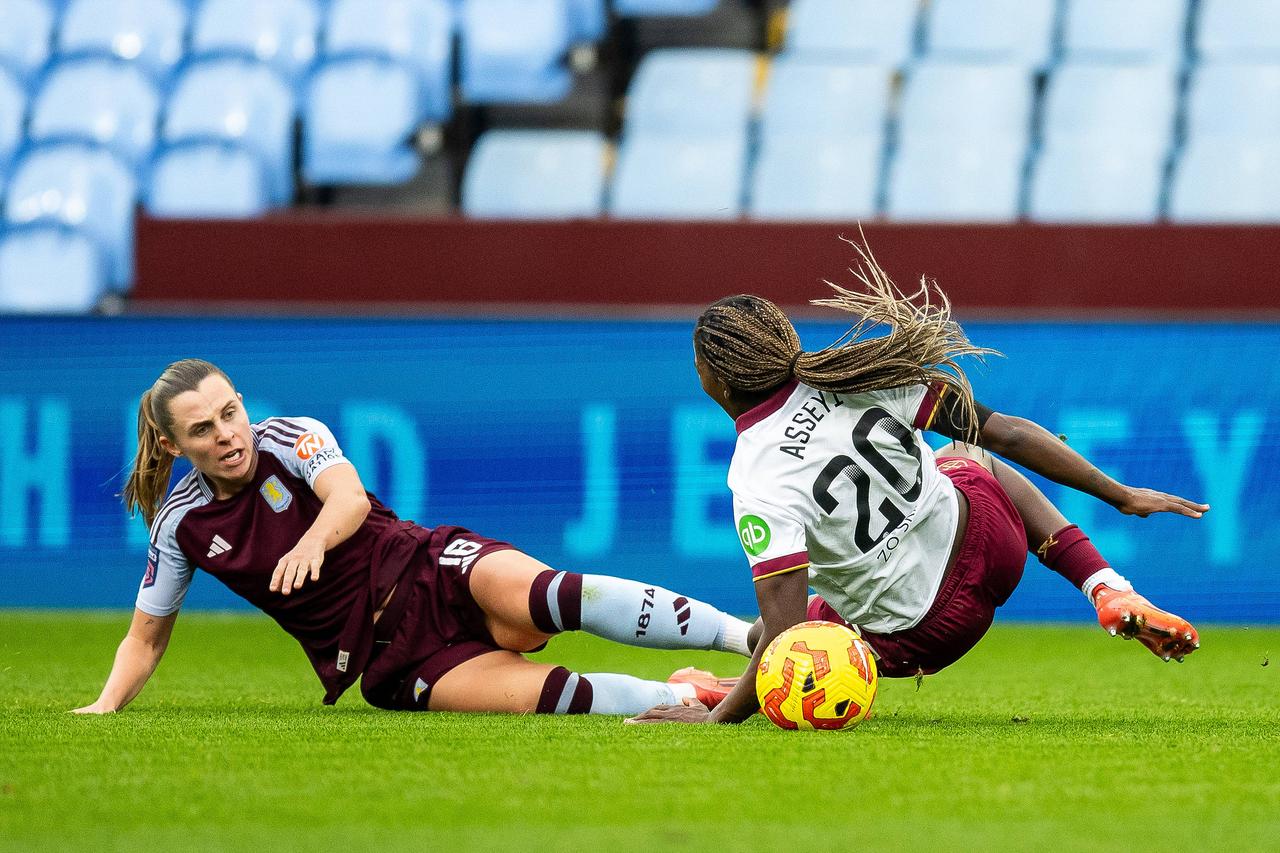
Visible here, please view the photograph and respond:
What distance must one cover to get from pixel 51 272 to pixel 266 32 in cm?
269

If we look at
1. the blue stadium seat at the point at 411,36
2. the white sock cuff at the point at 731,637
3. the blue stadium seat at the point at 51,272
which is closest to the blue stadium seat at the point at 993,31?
the blue stadium seat at the point at 411,36

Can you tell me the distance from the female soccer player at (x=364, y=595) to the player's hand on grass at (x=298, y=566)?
0.58 feet

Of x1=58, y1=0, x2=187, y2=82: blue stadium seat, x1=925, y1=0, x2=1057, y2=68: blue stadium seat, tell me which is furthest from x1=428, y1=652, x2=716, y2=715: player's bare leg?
x1=58, y1=0, x2=187, y2=82: blue stadium seat

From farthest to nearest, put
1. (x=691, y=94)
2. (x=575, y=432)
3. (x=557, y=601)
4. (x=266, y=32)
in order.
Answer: (x=266, y=32) < (x=691, y=94) < (x=575, y=432) < (x=557, y=601)

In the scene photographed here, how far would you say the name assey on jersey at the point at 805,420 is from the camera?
4.05m

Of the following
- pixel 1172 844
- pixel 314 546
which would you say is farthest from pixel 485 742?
pixel 1172 844

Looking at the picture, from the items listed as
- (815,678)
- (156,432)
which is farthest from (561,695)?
(156,432)

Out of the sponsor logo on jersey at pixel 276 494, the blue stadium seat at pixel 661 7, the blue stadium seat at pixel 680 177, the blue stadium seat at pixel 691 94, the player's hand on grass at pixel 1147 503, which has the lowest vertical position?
the sponsor logo on jersey at pixel 276 494

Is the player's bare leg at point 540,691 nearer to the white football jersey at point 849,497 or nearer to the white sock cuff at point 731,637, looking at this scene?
the white sock cuff at point 731,637

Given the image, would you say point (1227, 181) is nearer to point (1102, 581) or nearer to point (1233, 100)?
point (1233, 100)

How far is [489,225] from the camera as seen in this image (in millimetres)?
8750

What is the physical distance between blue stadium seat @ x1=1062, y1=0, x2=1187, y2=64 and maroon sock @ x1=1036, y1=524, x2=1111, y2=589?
6654 millimetres

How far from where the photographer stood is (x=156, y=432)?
4.57 metres

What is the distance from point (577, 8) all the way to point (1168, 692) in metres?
7.23
